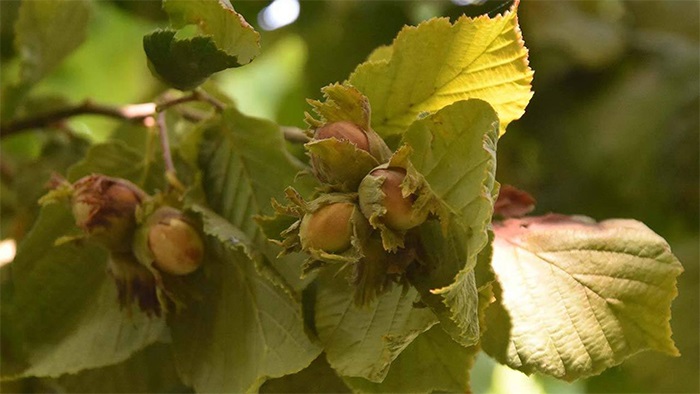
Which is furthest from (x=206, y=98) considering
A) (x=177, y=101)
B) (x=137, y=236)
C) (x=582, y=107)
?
(x=582, y=107)

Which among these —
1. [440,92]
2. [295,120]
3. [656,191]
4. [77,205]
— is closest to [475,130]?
[440,92]

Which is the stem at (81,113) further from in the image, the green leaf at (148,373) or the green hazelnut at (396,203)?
the green hazelnut at (396,203)

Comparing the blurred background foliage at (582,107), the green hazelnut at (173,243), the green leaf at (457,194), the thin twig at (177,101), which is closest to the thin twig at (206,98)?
the thin twig at (177,101)

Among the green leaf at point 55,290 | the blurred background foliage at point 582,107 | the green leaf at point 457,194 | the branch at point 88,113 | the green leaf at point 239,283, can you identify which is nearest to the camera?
the green leaf at point 457,194

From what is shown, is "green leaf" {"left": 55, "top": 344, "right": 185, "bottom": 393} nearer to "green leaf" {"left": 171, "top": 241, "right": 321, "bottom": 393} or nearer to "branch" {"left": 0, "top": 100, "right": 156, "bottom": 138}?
"green leaf" {"left": 171, "top": 241, "right": 321, "bottom": 393}

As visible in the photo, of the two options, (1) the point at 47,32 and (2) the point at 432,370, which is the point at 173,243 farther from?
(1) the point at 47,32

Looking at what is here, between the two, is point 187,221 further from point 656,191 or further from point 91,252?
point 656,191
